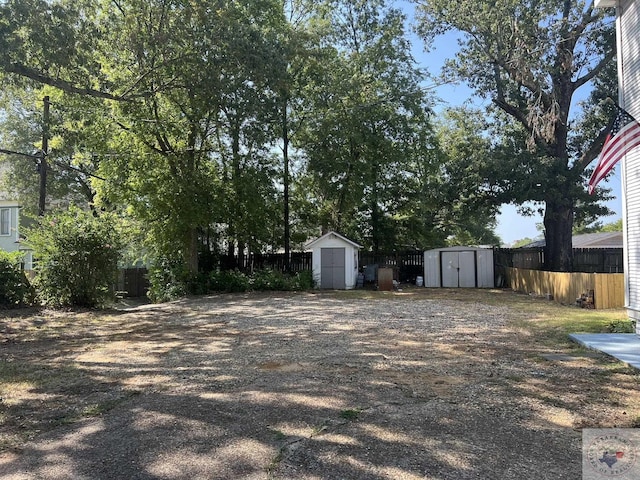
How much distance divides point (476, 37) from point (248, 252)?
44.8ft

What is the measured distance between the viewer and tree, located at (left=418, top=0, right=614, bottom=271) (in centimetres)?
1753

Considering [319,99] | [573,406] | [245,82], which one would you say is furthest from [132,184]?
[573,406]

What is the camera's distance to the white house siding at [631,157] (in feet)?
25.7

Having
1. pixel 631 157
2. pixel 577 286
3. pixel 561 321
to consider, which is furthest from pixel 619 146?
pixel 577 286

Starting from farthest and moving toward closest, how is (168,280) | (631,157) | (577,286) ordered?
1. (168,280)
2. (577,286)
3. (631,157)

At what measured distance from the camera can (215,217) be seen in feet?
61.3

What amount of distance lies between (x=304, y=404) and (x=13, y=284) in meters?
10.9

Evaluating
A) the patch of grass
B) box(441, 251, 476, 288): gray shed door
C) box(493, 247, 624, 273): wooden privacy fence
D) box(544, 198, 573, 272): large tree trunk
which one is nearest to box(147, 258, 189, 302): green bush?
box(441, 251, 476, 288): gray shed door

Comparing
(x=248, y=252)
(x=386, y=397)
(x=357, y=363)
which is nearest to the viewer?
(x=386, y=397)

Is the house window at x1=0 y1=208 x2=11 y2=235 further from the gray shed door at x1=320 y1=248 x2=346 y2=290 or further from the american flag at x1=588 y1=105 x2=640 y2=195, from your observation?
the american flag at x1=588 y1=105 x2=640 y2=195

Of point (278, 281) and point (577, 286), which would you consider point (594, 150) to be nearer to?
point (577, 286)

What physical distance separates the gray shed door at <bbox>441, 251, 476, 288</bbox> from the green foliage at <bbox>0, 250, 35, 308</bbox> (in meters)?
15.6

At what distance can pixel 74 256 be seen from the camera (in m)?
11.8

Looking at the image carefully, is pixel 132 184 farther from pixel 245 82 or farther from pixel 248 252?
pixel 245 82
